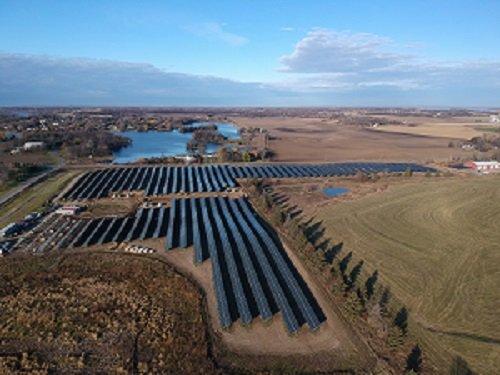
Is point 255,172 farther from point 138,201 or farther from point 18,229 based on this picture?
point 18,229

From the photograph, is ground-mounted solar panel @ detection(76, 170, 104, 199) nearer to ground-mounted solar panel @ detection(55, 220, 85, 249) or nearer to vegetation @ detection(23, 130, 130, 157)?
ground-mounted solar panel @ detection(55, 220, 85, 249)

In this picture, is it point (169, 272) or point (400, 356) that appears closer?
point (400, 356)

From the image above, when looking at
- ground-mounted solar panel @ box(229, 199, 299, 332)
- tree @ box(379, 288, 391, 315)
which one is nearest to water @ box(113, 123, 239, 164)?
ground-mounted solar panel @ box(229, 199, 299, 332)

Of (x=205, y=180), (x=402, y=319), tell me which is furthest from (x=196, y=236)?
(x=205, y=180)

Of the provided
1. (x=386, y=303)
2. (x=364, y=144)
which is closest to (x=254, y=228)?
(x=386, y=303)

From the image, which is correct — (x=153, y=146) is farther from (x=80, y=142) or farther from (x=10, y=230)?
(x=10, y=230)

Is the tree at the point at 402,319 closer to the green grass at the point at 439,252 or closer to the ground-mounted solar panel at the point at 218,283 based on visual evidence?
the green grass at the point at 439,252
